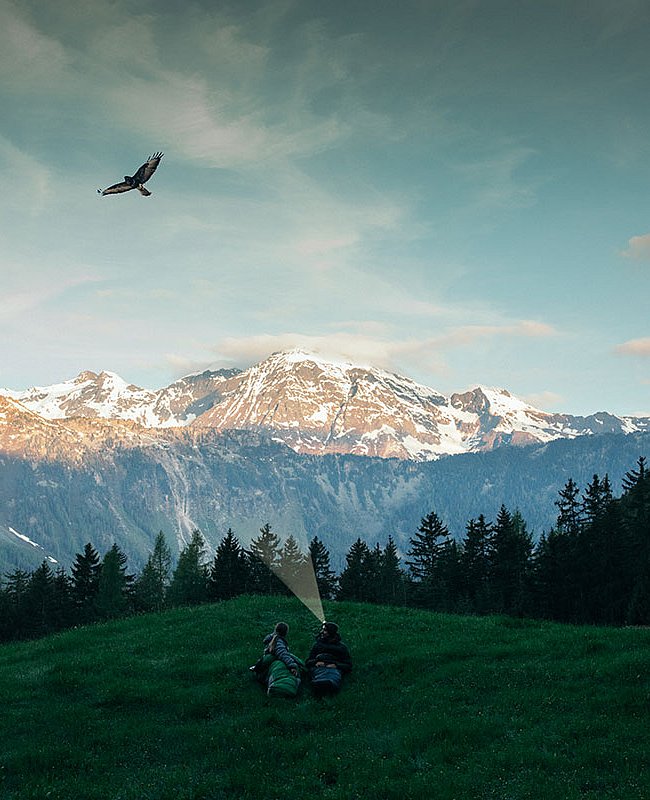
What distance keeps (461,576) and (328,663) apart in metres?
59.4

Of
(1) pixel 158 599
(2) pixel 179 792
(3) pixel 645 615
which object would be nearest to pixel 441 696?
(2) pixel 179 792

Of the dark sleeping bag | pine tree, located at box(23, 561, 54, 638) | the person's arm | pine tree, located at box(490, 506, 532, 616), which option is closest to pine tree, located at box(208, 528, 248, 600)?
pine tree, located at box(23, 561, 54, 638)

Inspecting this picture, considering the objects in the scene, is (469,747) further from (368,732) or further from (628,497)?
(628,497)

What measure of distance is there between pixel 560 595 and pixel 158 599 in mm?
66067

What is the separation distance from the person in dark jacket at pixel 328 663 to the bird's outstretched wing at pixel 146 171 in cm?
1758

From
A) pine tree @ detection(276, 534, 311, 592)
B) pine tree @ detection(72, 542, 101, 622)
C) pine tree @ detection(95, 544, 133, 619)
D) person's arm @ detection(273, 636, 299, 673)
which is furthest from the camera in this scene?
pine tree @ detection(276, 534, 311, 592)

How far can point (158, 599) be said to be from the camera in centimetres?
10869

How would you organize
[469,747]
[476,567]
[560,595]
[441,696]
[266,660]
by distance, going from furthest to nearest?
1. [476,567]
2. [560,595]
3. [266,660]
4. [441,696]
5. [469,747]

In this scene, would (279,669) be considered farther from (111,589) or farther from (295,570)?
(111,589)

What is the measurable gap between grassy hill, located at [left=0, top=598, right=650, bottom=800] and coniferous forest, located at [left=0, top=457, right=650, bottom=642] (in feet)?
137

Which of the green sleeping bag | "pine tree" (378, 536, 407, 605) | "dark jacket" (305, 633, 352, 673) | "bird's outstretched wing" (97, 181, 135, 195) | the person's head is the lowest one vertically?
"pine tree" (378, 536, 407, 605)

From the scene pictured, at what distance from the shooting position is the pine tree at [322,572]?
92500mm

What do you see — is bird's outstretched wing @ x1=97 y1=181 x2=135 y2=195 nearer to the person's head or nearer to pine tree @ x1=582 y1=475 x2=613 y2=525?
the person's head

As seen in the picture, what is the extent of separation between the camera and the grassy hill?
50.5 feet
